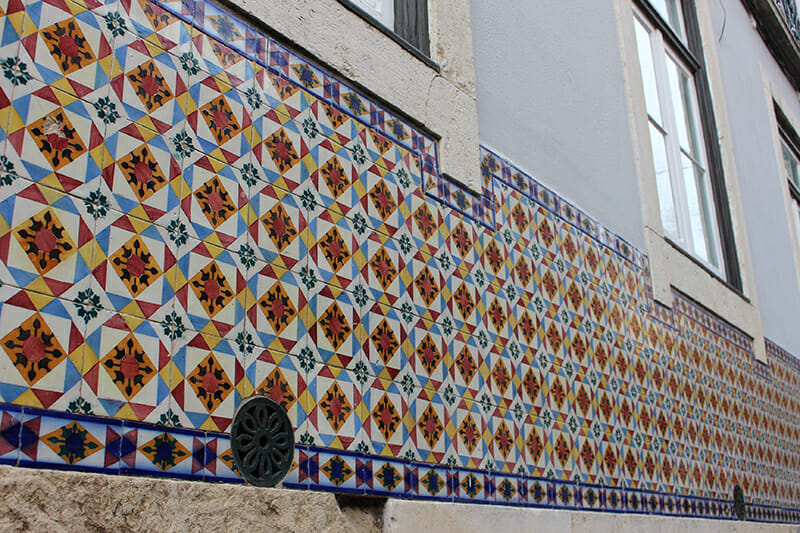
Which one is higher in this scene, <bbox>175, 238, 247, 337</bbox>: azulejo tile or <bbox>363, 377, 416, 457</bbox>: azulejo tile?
<bbox>175, 238, 247, 337</bbox>: azulejo tile

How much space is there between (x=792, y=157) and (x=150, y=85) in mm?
7426

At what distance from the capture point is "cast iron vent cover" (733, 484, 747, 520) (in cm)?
423

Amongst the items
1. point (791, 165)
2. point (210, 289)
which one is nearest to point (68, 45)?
point (210, 289)

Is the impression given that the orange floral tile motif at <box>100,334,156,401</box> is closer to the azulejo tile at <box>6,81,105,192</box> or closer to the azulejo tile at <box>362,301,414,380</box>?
the azulejo tile at <box>6,81,105,192</box>

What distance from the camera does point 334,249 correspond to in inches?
87.7

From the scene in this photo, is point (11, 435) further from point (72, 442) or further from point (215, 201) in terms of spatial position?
point (215, 201)

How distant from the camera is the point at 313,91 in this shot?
91.2 inches

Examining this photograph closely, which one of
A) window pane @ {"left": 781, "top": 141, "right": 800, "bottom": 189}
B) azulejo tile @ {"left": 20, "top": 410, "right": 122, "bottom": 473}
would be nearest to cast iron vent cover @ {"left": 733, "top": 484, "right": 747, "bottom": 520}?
azulejo tile @ {"left": 20, "top": 410, "right": 122, "bottom": 473}

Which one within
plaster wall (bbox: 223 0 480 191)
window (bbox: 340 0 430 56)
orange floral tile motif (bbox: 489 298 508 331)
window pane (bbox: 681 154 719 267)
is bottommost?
orange floral tile motif (bbox: 489 298 508 331)

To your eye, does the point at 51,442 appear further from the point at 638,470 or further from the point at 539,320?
the point at 638,470

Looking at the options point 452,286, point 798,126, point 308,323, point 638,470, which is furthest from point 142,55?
Answer: point 798,126

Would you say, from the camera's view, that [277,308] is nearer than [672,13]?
Result: Yes

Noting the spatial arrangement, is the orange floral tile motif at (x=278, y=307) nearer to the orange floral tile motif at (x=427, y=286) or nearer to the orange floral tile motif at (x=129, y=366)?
the orange floral tile motif at (x=129, y=366)

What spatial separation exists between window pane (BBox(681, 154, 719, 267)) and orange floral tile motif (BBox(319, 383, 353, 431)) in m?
3.48
